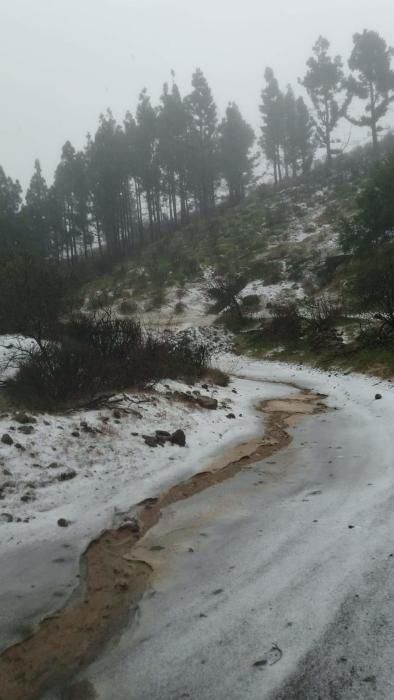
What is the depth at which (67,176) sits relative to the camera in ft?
147

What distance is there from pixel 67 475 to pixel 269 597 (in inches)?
116

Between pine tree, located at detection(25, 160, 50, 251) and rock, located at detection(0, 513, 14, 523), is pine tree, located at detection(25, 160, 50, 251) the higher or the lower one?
the higher one

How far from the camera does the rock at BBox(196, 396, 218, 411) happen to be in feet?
29.1

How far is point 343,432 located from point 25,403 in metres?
5.31

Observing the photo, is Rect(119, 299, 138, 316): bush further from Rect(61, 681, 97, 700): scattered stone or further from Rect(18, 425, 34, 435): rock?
Rect(61, 681, 97, 700): scattered stone

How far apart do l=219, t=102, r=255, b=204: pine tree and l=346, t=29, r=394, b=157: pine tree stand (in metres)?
10.9

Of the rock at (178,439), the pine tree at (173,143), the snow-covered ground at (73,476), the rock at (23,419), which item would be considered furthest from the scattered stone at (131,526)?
the pine tree at (173,143)

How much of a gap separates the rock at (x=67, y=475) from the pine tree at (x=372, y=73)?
42.6 m

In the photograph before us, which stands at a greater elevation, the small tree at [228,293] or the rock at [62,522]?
the small tree at [228,293]

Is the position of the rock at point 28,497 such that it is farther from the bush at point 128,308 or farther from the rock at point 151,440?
the bush at point 128,308

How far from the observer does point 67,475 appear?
510cm

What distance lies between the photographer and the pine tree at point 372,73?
38219 mm

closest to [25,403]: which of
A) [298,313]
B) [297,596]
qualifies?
[297,596]

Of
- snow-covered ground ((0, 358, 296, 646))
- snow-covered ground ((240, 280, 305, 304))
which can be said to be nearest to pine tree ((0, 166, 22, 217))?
snow-covered ground ((240, 280, 305, 304))
